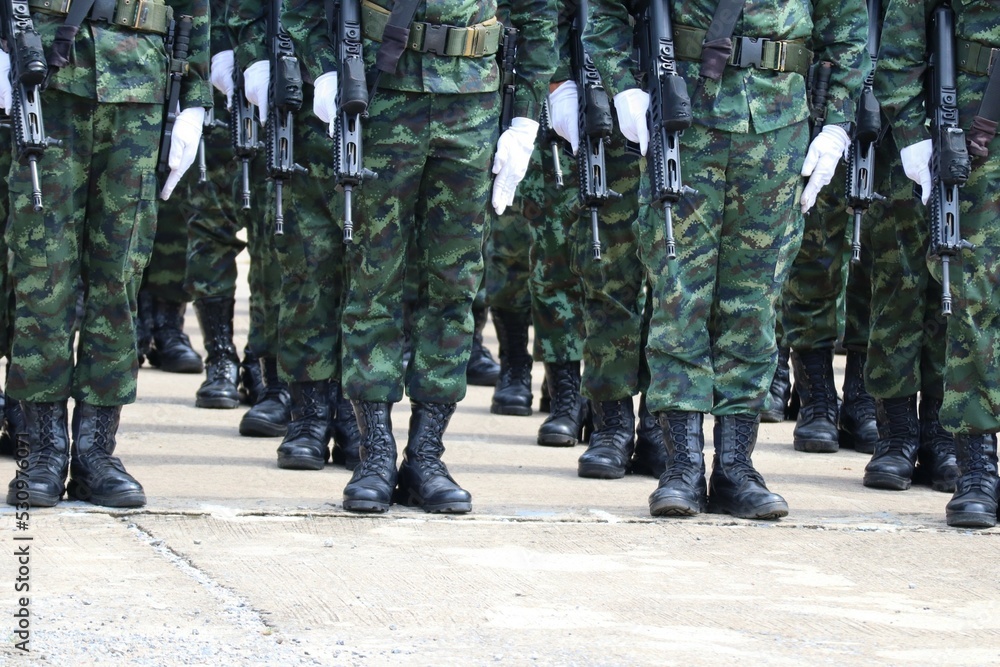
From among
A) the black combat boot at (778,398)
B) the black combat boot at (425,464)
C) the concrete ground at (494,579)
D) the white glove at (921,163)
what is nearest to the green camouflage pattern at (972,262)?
the white glove at (921,163)

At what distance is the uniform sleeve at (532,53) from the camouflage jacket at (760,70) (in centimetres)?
15

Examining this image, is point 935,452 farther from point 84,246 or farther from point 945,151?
point 84,246

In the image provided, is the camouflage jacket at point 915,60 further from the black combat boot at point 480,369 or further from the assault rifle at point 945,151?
the black combat boot at point 480,369

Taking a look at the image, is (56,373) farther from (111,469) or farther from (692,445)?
(692,445)

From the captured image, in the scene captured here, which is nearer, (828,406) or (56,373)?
(56,373)

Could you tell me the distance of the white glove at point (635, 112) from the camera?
16.3 ft

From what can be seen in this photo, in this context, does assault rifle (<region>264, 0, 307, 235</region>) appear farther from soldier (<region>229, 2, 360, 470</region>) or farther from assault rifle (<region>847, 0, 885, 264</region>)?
assault rifle (<region>847, 0, 885, 264</region>)

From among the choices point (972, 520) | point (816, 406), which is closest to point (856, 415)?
point (816, 406)

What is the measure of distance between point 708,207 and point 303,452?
66.8 inches

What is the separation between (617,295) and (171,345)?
10.0ft

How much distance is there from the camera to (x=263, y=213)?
640 centimetres

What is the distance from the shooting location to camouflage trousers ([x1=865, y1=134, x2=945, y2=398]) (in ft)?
18.2

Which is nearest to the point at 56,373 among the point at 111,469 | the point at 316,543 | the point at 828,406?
the point at 111,469
